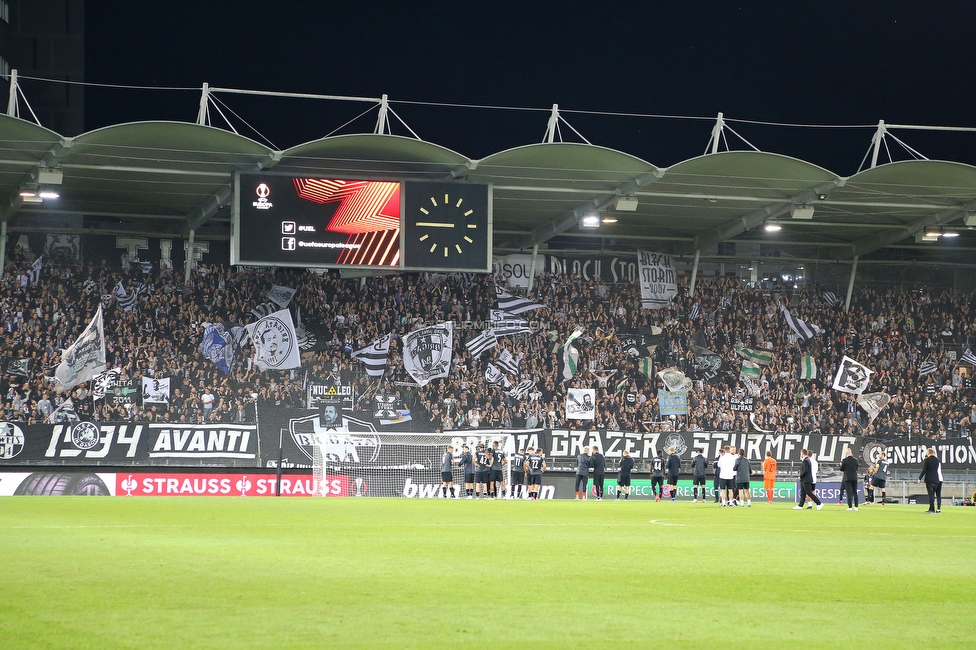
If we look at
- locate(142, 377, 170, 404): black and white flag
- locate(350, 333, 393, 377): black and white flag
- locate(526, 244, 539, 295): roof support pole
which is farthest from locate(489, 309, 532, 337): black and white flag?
locate(142, 377, 170, 404): black and white flag

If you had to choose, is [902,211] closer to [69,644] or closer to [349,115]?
[349,115]

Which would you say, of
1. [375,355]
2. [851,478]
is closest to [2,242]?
[375,355]

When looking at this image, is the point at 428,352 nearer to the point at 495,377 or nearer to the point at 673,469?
the point at 495,377

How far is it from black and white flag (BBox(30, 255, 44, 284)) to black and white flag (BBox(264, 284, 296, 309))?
7357mm

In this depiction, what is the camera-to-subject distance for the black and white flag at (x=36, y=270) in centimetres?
3622

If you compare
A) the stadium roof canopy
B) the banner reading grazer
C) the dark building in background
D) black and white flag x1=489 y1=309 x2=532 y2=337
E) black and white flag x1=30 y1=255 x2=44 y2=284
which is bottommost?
the banner reading grazer

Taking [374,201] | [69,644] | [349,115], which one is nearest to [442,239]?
[374,201]

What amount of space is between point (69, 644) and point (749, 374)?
36.9 m

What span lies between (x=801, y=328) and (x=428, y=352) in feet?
47.6

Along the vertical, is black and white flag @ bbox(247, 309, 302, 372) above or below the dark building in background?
below

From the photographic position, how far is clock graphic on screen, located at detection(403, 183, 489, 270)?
2927cm

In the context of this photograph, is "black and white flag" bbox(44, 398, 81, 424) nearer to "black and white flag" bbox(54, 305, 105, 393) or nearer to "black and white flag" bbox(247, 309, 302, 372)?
"black and white flag" bbox(54, 305, 105, 393)

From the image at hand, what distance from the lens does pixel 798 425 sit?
39906mm

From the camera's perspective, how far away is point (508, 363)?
39.2 metres
